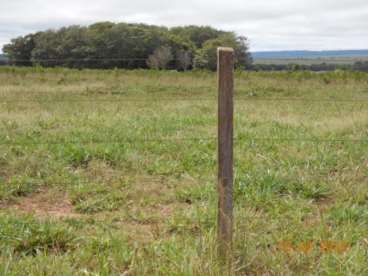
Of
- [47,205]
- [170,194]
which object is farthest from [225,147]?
[47,205]

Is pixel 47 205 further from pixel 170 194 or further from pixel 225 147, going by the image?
pixel 225 147

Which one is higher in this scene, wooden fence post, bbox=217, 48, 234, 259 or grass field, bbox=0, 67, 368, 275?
wooden fence post, bbox=217, 48, 234, 259

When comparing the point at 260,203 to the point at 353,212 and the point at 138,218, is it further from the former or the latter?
the point at 138,218

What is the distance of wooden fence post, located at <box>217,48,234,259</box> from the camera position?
9.43ft

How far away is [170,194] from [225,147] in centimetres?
229

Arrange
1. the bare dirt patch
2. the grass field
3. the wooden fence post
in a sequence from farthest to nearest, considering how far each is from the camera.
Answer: the bare dirt patch → the grass field → the wooden fence post

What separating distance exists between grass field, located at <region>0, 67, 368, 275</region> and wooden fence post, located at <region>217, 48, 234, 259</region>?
0.31ft

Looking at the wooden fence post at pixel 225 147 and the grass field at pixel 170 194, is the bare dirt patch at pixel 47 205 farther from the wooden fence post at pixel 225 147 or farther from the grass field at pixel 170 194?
the wooden fence post at pixel 225 147

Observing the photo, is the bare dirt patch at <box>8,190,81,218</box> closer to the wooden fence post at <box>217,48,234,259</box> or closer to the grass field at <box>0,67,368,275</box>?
the grass field at <box>0,67,368,275</box>

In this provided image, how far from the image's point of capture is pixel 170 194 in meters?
5.14

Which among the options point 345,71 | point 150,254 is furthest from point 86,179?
point 345,71

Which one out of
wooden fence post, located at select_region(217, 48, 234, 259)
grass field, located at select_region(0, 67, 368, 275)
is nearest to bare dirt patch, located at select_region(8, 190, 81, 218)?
grass field, located at select_region(0, 67, 368, 275)

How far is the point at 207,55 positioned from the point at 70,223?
1796 centimetres

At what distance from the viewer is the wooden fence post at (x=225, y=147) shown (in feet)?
9.43
